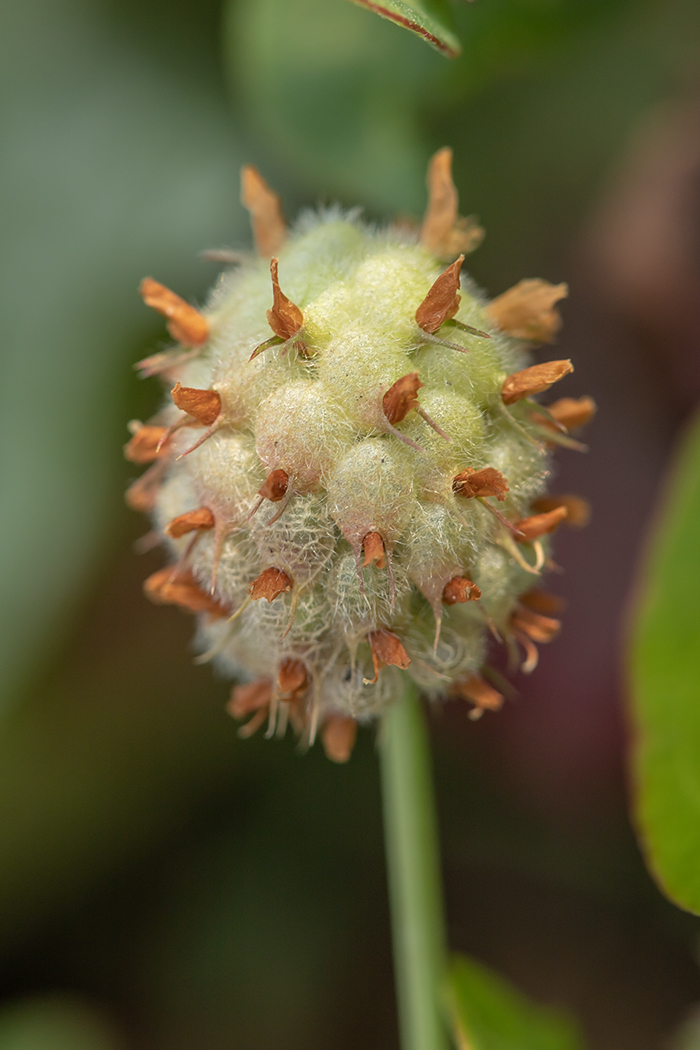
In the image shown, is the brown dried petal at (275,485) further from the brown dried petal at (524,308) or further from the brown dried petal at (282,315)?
the brown dried petal at (524,308)

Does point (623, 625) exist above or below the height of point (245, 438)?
below

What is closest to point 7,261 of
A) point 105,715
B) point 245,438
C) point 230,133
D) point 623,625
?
point 230,133

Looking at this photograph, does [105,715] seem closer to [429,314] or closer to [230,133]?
[230,133]

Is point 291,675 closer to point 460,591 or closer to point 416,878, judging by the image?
point 460,591

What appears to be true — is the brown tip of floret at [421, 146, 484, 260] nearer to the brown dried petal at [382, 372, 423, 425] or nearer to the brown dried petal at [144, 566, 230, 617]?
the brown dried petal at [382, 372, 423, 425]

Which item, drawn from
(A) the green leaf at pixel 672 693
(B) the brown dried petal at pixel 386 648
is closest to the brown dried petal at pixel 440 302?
(B) the brown dried petal at pixel 386 648

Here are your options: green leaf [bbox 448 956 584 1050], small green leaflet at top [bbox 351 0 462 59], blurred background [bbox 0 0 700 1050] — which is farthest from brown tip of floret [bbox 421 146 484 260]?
green leaf [bbox 448 956 584 1050]

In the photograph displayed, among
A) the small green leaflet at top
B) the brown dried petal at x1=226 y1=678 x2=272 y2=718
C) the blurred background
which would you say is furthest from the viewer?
the blurred background
